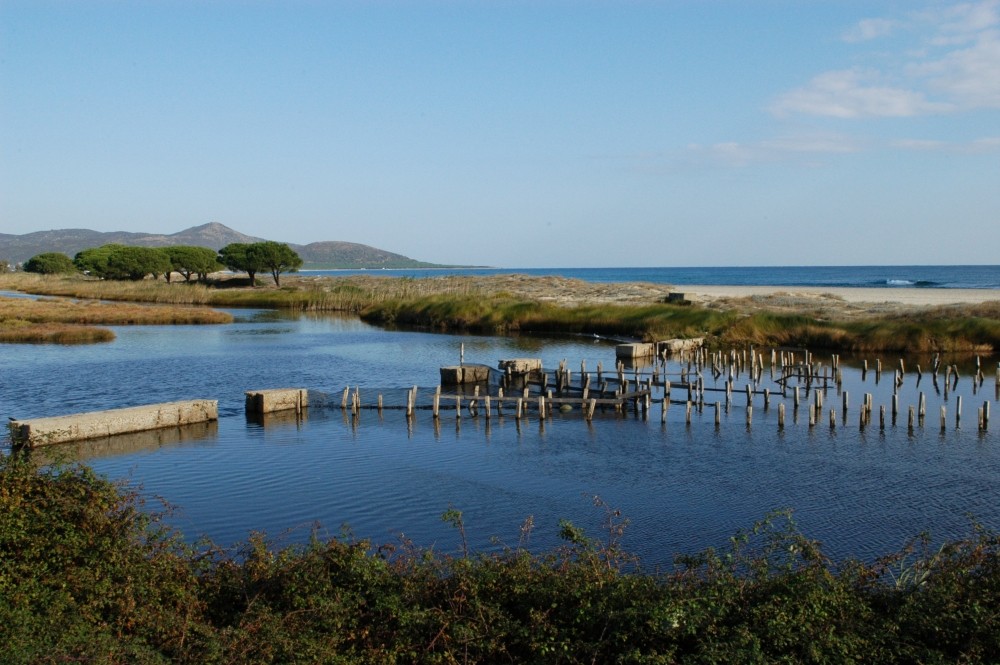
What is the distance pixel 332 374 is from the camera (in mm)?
34406

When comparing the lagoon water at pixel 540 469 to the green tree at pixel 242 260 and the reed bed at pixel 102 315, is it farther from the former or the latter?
the green tree at pixel 242 260

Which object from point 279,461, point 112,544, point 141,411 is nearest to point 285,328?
point 141,411

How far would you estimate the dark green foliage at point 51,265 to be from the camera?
445 feet

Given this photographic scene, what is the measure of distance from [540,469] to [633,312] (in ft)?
109

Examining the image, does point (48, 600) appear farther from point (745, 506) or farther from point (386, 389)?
point (386, 389)

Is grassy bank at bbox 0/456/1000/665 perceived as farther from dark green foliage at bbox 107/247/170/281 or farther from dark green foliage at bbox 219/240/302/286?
dark green foliage at bbox 107/247/170/281

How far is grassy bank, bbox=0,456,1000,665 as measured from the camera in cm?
772

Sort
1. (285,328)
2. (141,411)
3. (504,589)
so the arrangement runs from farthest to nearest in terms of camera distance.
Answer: (285,328) → (141,411) → (504,589)

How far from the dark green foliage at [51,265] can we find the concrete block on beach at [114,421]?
4900 inches

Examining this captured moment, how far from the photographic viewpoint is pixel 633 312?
168ft

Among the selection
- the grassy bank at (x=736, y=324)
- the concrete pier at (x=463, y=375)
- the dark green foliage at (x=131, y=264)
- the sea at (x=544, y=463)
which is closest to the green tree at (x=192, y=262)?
the dark green foliage at (x=131, y=264)

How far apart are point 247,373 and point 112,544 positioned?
25.6 meters

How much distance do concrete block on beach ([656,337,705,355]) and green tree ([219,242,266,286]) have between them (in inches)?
2654

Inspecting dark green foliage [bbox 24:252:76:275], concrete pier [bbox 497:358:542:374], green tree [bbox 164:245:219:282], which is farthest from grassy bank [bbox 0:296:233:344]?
dark green foliage [bbox 24:252:76:275]
